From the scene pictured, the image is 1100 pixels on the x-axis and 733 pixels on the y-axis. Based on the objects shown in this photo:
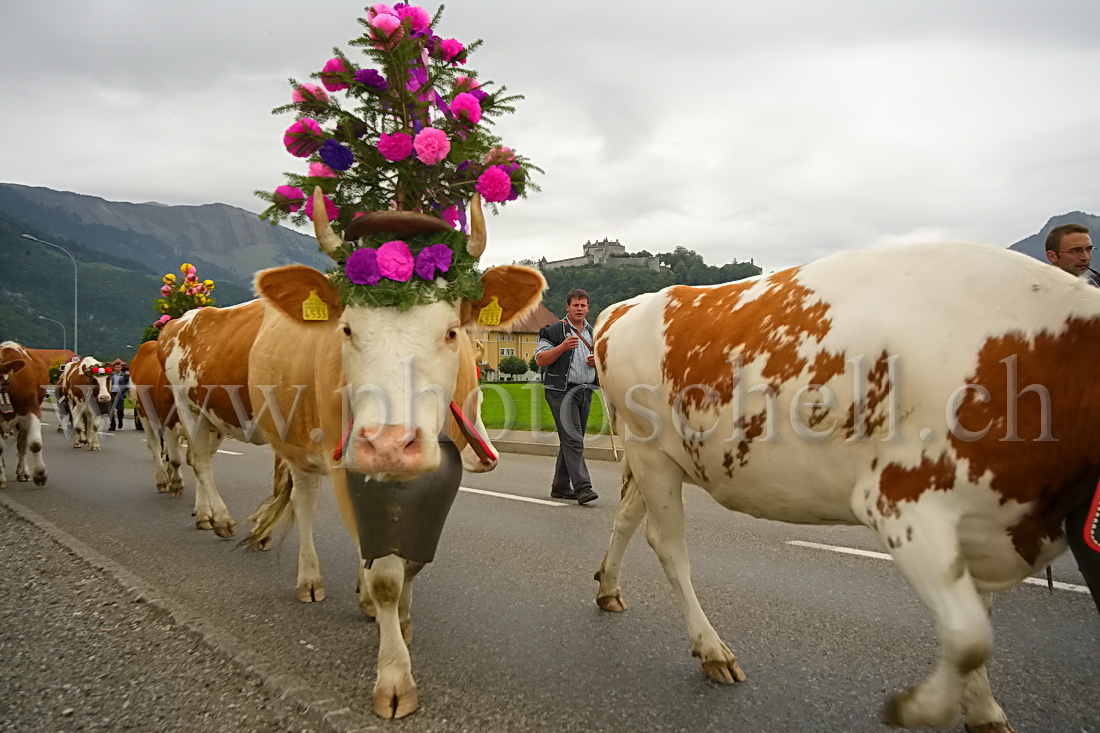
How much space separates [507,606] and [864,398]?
2.61m

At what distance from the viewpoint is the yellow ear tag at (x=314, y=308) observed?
3.29 metres

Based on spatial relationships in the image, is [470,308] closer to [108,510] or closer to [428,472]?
[428,472]

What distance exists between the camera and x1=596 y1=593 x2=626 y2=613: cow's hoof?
409 centimetres

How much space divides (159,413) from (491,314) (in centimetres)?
627

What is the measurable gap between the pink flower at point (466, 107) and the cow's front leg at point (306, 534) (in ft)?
8.13

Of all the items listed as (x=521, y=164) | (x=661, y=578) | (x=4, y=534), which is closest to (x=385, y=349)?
(x=521, y=164)

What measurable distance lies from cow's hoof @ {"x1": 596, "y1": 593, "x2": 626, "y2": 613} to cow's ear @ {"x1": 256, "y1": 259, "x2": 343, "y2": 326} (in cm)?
219

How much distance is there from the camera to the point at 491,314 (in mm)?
3377

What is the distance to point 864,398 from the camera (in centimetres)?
239

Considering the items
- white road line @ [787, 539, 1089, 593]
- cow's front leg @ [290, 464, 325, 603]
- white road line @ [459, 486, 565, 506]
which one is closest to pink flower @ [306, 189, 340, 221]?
cow's front leg @ [290, 464, 325, 603]

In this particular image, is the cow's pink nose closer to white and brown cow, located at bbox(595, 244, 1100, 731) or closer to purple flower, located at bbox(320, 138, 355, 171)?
white and brown cow, located at bbox(595, 244, 1100, 731)

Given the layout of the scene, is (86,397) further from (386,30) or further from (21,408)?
(386,30)

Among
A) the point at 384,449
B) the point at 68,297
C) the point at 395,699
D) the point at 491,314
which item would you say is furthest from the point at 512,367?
the point at 68,297

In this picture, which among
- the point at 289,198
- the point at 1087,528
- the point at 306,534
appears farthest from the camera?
the point at 306,534
